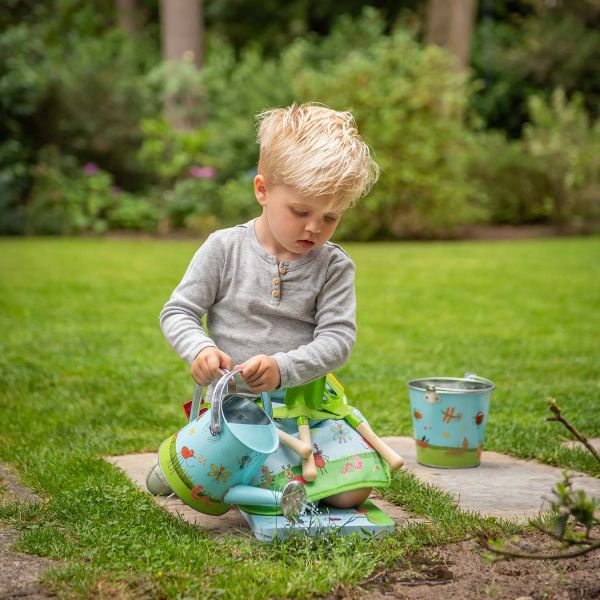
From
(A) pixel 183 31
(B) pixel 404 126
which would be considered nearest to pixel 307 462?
(B) pixel 404 126

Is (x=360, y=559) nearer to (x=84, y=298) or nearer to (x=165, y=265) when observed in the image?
(x=84, y=298)

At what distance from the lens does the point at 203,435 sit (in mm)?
2416

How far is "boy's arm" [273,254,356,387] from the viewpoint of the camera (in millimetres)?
2502

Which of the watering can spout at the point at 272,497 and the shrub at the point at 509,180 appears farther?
the shrub at the point at 509,180

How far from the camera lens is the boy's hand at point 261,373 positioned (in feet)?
7.86

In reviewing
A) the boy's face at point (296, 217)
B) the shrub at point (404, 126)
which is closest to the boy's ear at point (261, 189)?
the boy's face at point (296, 217)

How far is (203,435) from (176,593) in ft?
1.58

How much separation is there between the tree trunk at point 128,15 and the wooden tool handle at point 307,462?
808 inches

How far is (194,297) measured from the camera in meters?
2.70

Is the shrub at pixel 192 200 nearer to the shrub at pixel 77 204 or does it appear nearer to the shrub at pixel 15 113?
the shrub at pixel 77 204

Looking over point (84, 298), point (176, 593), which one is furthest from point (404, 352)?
point (176, 593)

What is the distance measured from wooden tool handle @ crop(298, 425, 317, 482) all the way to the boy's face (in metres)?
0.51

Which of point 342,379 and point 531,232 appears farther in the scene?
point 531,232

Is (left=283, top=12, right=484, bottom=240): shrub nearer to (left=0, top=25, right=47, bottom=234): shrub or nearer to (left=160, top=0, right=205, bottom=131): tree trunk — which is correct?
(left=160, top=0, right=205, bottom=131): tree trunk
